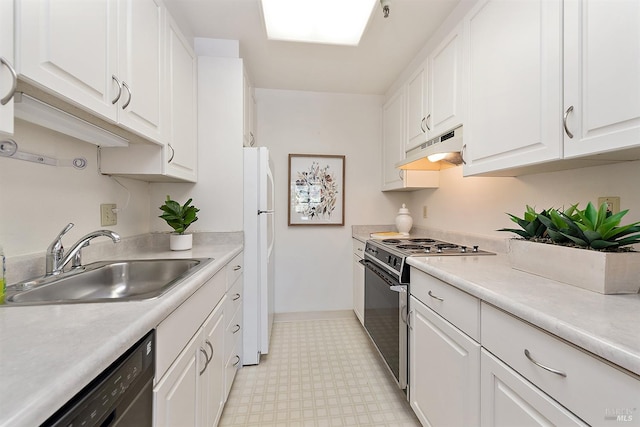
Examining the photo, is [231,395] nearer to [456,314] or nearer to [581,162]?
[456,314]

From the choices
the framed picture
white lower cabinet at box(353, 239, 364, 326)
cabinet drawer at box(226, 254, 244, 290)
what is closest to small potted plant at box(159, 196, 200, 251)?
cabinet drawer at box(226, 254, 244, 290)

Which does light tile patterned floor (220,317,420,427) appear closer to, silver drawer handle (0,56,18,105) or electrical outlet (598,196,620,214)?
electrical outlet (598,196,620,214)

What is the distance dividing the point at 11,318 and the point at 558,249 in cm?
164

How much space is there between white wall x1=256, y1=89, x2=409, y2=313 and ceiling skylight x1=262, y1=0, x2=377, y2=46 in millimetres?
1110

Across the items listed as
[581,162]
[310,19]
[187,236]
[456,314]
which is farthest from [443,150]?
[187,236]

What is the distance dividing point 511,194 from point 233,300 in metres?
1.81

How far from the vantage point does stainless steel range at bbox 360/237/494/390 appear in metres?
1.50

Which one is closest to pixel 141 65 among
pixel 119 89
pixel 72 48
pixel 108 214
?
pixel 119 89

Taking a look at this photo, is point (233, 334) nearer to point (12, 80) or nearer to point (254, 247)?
point (254, 247)

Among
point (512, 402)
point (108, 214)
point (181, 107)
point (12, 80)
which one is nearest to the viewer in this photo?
point (12, 80)

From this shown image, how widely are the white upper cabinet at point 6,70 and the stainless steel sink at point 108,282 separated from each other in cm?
50

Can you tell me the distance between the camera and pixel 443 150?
162cm

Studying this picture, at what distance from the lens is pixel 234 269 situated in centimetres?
170

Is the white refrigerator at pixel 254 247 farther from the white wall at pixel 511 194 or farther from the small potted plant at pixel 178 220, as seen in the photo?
the white wall at pixel 511 194
